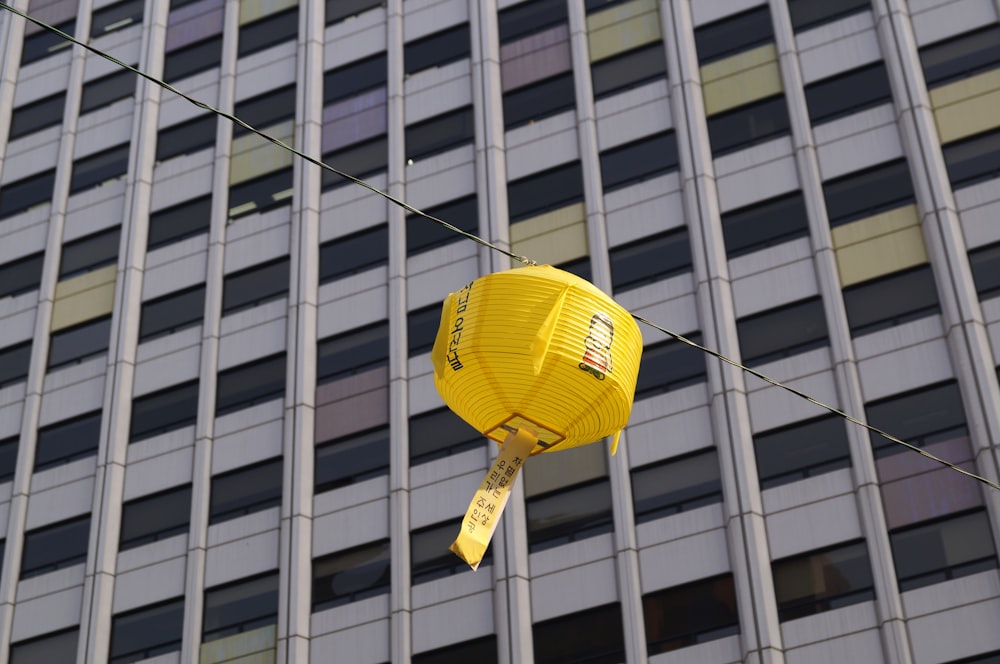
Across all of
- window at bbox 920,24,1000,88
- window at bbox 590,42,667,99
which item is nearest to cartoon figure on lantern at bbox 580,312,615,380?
window at bbox 920,24,1000,88

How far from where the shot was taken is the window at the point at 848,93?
32031 millimetres

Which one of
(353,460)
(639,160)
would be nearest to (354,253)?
(353,460)

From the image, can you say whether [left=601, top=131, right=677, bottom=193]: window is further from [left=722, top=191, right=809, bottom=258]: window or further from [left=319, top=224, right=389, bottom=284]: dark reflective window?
[left=319, top=224, right=389, bottom=284]: dark reflective window

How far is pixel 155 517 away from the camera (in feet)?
108

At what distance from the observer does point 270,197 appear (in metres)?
36.8

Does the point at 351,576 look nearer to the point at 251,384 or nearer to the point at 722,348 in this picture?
the point at 251,384

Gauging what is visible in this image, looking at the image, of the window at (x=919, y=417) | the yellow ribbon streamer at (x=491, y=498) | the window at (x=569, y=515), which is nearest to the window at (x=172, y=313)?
the window at (x=569, y=515)

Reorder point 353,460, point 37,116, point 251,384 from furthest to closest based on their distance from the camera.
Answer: point 37,116 → point 251,384 → point 353,460

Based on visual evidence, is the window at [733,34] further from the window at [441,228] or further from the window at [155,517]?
the window at [155,517]

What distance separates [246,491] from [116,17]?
661 inches

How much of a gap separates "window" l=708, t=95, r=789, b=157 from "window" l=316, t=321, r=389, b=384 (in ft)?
28.0

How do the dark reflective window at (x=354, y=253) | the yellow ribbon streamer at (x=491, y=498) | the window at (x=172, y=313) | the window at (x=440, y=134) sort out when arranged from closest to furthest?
1. the yellow ribbon streamer at (x=491, y=498)
2. the dark reflective window at (x=354, y=253)
3. the window at (x=440, y=134)
4. the window at (x=172, y=313)

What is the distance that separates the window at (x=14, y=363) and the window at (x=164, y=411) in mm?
3810

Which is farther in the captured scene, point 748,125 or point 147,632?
point 748,125
